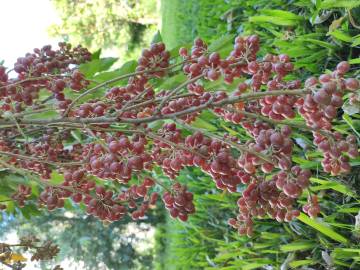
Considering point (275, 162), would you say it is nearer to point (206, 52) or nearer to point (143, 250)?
point (206, 52)

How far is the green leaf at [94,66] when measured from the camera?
1.21m

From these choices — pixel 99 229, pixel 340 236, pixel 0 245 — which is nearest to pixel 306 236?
pixel 340 236

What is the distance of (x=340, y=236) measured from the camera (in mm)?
1478

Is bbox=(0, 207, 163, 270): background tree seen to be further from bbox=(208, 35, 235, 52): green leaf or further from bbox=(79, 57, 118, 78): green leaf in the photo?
bbox=(208, 35, 235, 52): green leaf

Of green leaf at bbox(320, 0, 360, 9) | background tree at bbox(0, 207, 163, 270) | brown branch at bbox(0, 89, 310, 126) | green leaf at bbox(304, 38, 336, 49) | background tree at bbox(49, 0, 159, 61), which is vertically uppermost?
brown branch at bbox(0, 89, 310, 126)

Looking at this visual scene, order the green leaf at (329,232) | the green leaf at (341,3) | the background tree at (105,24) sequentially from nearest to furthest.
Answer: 1. the green leaf at (341,3)
2. the green leaf at (329,232)
3. the background tree at (105,24)

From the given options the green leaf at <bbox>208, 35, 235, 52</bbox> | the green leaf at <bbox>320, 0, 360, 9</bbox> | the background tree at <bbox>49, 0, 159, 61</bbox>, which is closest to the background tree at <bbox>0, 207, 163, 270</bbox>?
the green leaf at <bbox>320, 0, 360, 9</bbox>

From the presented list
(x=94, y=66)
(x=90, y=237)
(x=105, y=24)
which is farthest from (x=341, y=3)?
(x=105, y=24)

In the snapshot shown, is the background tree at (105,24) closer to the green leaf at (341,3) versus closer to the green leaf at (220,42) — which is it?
the green leaf at (341,3)

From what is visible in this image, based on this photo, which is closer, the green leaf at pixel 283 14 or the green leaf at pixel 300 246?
the green leaf at pixel 300 246

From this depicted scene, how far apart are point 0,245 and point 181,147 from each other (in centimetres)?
65

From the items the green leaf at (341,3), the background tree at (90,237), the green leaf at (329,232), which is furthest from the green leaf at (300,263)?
the background tree at (90,237)

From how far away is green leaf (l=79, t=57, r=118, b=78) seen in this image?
1.21m

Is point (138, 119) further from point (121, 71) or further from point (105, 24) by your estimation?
point (105, 24)
